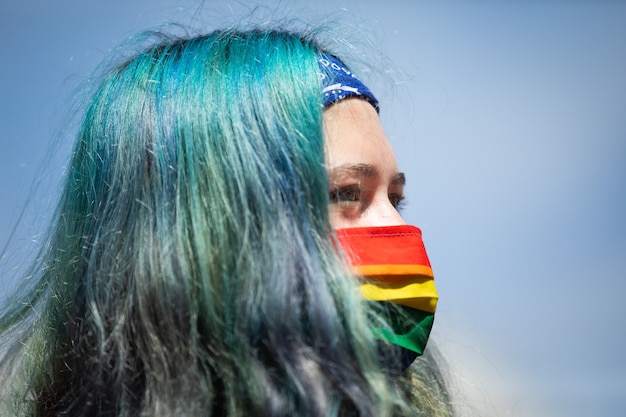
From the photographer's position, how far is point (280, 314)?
54.2 inches

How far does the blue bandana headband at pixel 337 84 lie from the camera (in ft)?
5.78

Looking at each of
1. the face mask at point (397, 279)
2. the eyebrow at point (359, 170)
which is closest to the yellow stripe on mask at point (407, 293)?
the face mask at point (397, 279)

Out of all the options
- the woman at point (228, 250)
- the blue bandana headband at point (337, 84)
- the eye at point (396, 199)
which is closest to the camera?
the woman at point (228, 250)

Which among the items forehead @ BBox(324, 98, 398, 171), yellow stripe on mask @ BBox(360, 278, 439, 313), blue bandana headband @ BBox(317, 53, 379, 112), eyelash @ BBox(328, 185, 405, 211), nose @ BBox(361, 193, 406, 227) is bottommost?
yellow stripe on mask @ BBox(360, 278, 439, 313)

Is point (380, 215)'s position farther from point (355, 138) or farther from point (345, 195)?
point (355, 138)

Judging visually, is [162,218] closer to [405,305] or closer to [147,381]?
[147,381]

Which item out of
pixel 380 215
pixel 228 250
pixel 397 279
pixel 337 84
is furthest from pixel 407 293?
pixel 337 84

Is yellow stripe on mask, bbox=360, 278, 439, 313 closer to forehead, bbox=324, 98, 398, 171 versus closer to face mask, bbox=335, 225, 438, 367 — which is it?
face mask, bbox=335, 225, 438, 367

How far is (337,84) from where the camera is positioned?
180cm

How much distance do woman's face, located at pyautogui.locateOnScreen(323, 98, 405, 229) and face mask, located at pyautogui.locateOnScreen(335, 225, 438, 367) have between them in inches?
→ 1.7

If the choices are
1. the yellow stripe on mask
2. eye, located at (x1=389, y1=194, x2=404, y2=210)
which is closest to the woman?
the yellow stripe on mask

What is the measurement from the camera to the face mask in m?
1.59

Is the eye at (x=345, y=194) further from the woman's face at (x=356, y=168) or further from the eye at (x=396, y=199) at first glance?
the eye at (x=396, y=199)

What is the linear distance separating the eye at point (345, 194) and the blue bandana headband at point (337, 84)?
267 millimetres
